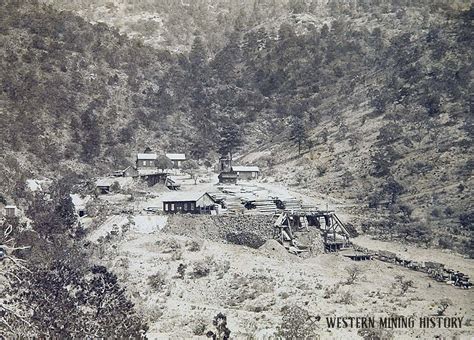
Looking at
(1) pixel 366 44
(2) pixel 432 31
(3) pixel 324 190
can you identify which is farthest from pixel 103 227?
(1) pixel 366 44

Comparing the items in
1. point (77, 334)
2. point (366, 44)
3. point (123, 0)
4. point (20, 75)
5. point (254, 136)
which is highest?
point (123, 0)

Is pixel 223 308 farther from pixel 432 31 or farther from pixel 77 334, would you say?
pixel 432 31

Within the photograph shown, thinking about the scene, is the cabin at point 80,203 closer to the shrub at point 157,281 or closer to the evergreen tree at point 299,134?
the shrub at point 157,281

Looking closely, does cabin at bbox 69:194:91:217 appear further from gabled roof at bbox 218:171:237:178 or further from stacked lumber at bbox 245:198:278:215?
stacked lumber at bbox 245:198:278:215

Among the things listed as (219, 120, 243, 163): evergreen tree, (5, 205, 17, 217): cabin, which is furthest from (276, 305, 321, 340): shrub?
(219, 120, 243, 163): evergreen tree

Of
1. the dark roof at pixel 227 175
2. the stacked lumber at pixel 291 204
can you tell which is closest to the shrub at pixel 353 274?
the stacked lumber at pixel 291 204

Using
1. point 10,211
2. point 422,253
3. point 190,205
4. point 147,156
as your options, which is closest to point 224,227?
point 190,205

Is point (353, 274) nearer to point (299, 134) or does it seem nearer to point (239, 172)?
point (239, 172)
